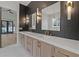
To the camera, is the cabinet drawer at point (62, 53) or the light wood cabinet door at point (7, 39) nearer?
the cabinet drawer at point (62, 53)

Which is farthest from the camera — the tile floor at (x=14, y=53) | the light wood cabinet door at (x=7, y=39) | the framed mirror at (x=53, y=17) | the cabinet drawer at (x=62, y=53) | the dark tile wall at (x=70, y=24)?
the light wood cabinet door at (x=7, y=39)

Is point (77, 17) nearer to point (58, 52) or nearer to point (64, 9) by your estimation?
point (64, 9)

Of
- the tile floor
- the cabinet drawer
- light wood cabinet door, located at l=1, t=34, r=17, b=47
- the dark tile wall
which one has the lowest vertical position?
the tile floor

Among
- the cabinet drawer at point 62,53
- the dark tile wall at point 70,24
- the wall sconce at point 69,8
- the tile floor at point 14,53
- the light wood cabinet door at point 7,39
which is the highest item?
the wall sconce at point 69,8

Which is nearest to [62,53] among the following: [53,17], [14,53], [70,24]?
Answer: [70,24]

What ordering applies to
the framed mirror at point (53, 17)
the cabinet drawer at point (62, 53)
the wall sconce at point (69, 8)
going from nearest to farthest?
the cabinet drawer at point (62, 53) → the wall sconce at point (69, 8) → the framed mirror at point (53, 17)

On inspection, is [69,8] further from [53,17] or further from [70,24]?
[53,17]

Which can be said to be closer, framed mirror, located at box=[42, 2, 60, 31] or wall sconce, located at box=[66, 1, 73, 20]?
wall sconce, located at box=[66, 1, 73, 20]

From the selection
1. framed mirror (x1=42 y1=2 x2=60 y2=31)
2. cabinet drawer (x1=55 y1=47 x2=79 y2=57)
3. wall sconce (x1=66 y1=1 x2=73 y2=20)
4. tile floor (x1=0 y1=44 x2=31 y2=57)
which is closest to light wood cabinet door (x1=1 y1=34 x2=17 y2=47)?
tile floor (x1=0 y1=44 x2=31 y2=57)

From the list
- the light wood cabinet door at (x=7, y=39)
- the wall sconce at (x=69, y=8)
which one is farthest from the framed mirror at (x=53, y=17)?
the light wood cabinet door at (x=7, y=39)

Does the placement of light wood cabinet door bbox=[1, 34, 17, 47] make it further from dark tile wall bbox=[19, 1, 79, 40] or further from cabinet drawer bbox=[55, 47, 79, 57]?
cabinet drawer bbox=[55, 47, 79, 57]

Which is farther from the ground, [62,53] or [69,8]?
[69,8]

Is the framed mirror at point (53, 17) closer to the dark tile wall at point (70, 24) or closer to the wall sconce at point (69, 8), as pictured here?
the dark tile wall at point (70, 24)

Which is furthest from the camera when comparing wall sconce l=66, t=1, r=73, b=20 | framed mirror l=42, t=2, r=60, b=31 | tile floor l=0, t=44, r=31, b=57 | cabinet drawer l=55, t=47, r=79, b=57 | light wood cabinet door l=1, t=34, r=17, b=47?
light wood cabinet door l=1, t=34, r=17, b=47
